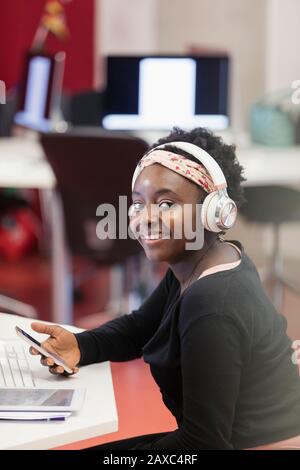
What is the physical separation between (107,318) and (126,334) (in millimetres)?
1895

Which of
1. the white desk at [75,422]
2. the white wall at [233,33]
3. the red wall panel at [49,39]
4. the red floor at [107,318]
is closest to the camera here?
the white desk at [75,422]

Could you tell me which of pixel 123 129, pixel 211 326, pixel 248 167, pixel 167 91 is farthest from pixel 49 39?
pixel 211 326

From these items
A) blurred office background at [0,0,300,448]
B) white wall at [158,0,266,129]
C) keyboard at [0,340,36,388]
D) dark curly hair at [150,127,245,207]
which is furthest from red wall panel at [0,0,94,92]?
dark curly hair at [150,127,245,207]

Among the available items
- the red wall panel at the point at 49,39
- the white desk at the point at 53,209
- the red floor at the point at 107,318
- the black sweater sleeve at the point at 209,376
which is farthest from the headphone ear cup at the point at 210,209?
the red wall panel at the point at 49,39

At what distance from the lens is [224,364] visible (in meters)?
1.15

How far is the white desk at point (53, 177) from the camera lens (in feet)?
9.62

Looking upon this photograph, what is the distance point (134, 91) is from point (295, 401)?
2.24 m

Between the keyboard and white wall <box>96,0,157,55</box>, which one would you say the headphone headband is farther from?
white wall <box>96,0,157,55</box>

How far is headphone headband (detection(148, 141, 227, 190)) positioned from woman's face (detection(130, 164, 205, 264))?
27 millimetres

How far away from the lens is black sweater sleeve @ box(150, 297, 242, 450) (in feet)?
3.76

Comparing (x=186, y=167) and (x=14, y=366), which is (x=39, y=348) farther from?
(x=186, y=167)

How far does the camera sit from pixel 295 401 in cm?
129

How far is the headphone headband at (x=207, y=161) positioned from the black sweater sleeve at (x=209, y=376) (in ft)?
0.58

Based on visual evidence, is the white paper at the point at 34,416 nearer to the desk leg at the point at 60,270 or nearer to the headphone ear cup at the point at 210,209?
the headphone ear cup at the point at 210,209
